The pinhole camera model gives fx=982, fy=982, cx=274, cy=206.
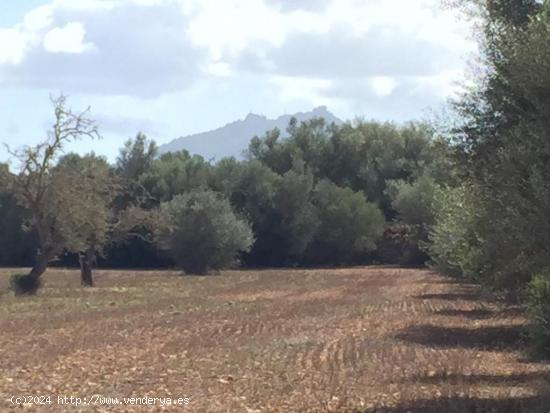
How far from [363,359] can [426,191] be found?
6375cm

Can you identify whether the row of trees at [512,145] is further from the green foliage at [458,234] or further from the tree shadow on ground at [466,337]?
the tree shadow on ground at [466,337]

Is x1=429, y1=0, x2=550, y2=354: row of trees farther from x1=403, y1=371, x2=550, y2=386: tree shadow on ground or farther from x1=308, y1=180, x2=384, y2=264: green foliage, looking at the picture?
x1=308, y1=180, x2=384, y2=264: green foliage

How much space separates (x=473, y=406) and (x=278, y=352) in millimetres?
8469

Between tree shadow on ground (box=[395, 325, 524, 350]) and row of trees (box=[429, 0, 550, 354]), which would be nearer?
row of trees (box=[429, 0, 550, 354])

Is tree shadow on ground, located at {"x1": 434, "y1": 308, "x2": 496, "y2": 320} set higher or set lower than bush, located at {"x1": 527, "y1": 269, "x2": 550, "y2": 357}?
lower

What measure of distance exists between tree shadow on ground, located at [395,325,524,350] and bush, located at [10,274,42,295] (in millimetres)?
26038

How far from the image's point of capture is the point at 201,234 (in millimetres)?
73125

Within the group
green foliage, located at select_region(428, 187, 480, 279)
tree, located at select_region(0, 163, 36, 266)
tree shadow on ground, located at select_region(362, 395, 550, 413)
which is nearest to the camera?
tree shadow on ground, located at select_region(362, 395, 550, 413)

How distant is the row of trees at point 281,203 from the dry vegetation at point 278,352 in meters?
23.8

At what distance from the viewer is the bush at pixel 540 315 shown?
64.5ft

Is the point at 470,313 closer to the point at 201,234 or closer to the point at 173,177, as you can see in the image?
the point at 201,234

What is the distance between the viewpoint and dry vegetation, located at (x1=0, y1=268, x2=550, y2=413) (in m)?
15.8

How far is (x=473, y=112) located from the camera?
1750 centimetres

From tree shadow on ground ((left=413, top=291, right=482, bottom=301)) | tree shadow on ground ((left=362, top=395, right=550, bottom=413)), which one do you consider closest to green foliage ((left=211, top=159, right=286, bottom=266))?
tree shadow on ground ((left=413, top=291, right=482, bottom=301))
